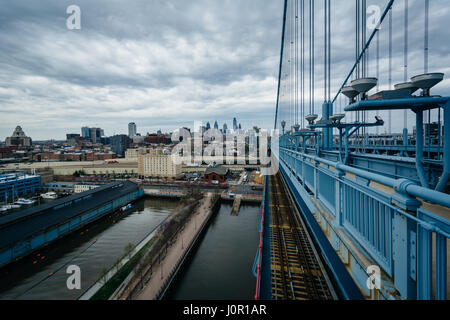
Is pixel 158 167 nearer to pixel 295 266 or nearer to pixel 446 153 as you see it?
pixel 295 266

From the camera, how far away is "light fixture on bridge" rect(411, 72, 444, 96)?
4.86ft

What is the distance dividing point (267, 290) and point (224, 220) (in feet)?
35.0

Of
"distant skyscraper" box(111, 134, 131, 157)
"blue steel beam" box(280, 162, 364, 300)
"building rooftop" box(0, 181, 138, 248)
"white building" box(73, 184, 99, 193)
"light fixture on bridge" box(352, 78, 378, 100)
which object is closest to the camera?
"blue steel beam" box(280, 162, 364, 300)

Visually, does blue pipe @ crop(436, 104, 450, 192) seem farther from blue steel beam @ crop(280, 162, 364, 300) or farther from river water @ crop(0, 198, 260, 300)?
river water @ crop(0, 198, 260, 300)

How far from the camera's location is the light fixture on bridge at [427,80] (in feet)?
4.86

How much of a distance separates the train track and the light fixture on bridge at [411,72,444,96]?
339 cm

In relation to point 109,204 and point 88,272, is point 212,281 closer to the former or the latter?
point 88,272

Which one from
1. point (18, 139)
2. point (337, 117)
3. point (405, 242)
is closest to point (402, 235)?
point (405, 242)

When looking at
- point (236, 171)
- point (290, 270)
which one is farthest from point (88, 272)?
point (236, 171)

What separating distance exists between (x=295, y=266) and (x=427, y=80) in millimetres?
4130

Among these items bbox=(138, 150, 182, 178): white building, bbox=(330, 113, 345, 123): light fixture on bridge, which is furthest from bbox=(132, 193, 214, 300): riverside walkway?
bbox=(138, 150, 182, 178): white building

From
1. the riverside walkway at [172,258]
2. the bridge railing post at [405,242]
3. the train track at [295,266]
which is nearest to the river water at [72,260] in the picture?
the riverside walkway at [172,258]

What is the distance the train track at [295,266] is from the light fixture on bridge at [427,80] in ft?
11.1
